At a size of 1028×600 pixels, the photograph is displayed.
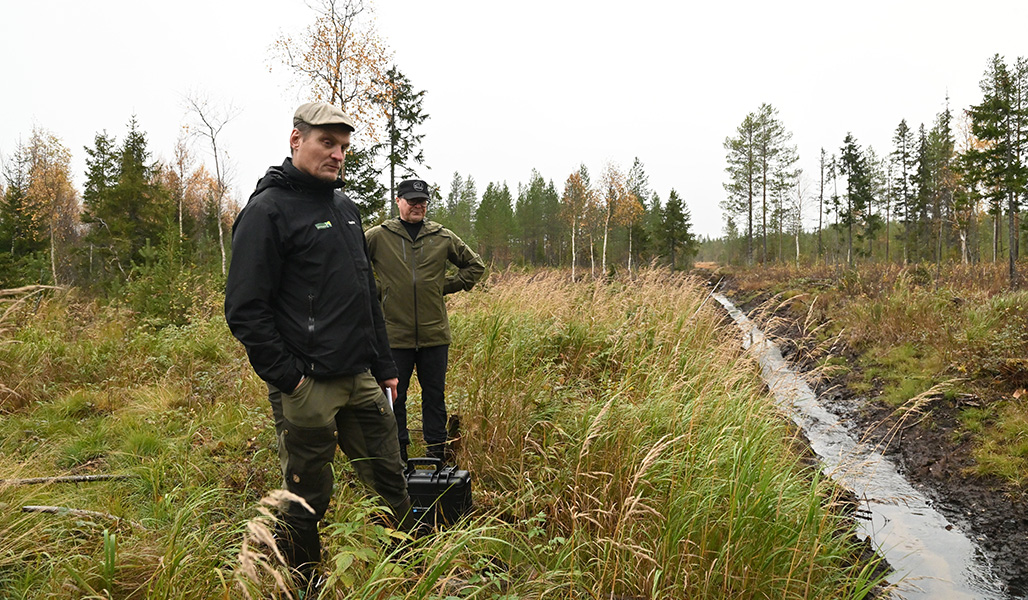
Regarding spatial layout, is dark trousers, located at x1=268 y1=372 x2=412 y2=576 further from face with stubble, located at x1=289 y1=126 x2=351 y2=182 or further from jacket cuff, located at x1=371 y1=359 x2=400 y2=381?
face with stubble, located at x1=289 y1=126 x2=351 y2=182

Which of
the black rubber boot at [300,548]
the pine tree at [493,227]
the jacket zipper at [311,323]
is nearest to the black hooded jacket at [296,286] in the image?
the jacket zipper at [311,323]

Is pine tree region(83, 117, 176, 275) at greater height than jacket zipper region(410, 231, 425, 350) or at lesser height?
greater

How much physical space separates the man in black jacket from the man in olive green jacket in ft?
4.03

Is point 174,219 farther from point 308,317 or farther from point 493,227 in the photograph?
point 493,227

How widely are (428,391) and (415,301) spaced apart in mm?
659

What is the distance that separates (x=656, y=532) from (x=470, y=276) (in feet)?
7.88

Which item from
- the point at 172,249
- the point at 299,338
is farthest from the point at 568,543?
the point at 172,249

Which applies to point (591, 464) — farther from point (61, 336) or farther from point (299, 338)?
point (61, 336)

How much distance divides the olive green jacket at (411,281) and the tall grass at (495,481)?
0.69 m

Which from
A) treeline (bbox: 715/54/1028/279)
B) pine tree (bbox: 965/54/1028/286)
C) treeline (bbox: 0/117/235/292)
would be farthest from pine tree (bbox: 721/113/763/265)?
treeline (bbox: 0/117/235/292)

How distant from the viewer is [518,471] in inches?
138

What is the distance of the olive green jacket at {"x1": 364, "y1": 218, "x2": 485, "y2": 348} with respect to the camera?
375 cm

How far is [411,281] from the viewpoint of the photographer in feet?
12.5

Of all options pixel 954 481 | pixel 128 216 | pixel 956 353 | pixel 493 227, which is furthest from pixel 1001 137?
pixel 493 227
